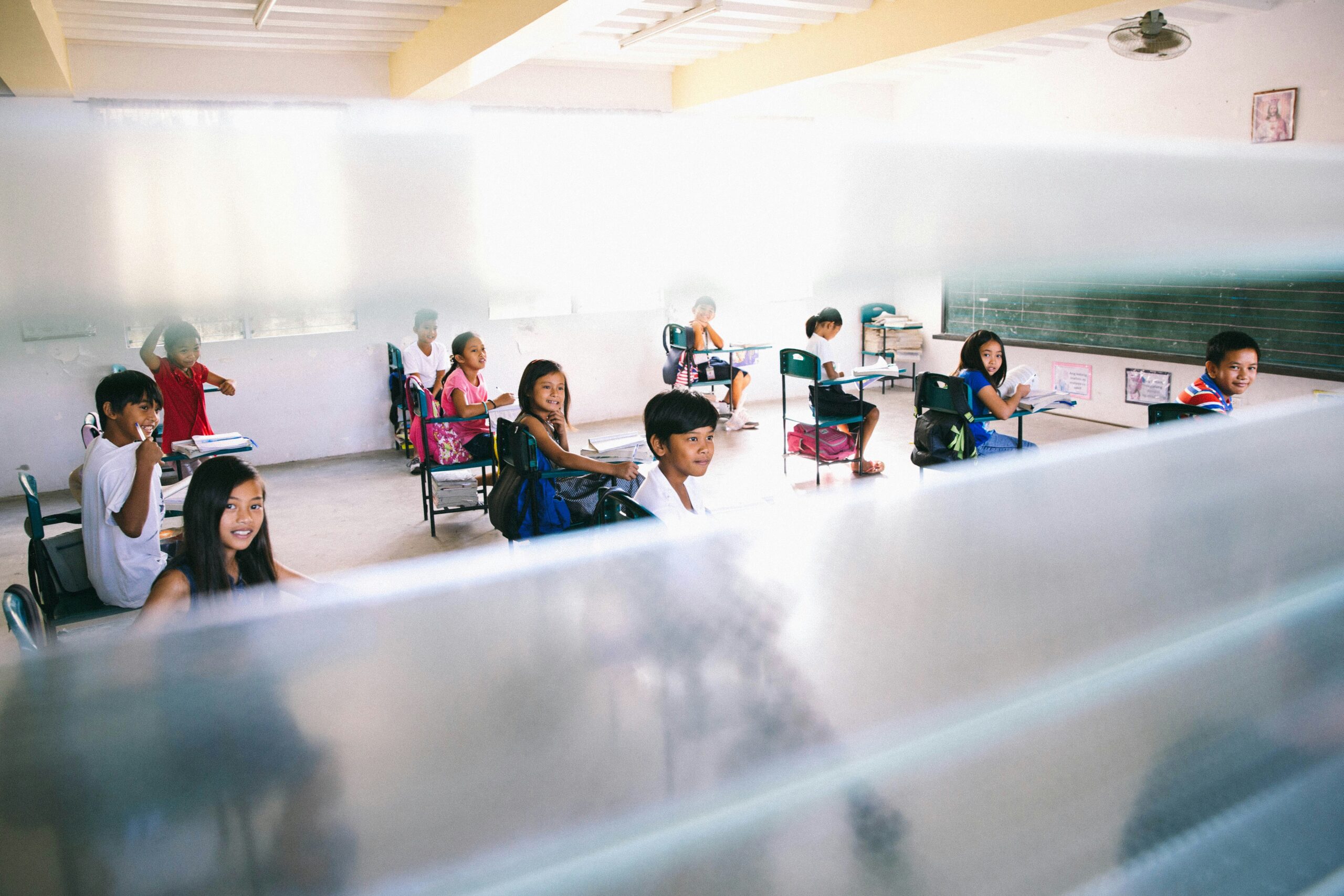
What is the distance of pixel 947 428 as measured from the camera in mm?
4648

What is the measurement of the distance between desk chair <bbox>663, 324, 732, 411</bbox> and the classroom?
741 centimetres

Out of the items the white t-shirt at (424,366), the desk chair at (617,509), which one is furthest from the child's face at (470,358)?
the desk chair at (617,509)

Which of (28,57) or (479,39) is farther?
(479,39)

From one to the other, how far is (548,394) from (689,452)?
1918mm

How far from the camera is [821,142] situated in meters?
0.50

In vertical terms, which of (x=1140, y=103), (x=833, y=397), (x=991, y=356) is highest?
(x=1140, y=103)

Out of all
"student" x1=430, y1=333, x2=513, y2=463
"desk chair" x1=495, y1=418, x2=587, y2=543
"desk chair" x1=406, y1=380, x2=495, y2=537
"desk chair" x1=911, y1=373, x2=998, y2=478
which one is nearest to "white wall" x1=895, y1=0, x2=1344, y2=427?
"desk chair" x1=911, y1=373, x2=998, y2=478

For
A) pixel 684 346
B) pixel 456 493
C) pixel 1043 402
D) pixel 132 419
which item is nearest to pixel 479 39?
pixel 132 419

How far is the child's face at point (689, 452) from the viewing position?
2.52m

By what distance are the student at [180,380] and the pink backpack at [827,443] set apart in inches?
147

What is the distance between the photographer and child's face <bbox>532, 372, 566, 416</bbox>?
4.30 m

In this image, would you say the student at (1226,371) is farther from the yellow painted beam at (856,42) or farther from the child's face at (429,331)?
the child's face at (429,331)

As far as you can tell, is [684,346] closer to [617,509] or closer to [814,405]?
[814,405]

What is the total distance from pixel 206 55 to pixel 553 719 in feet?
1.71
